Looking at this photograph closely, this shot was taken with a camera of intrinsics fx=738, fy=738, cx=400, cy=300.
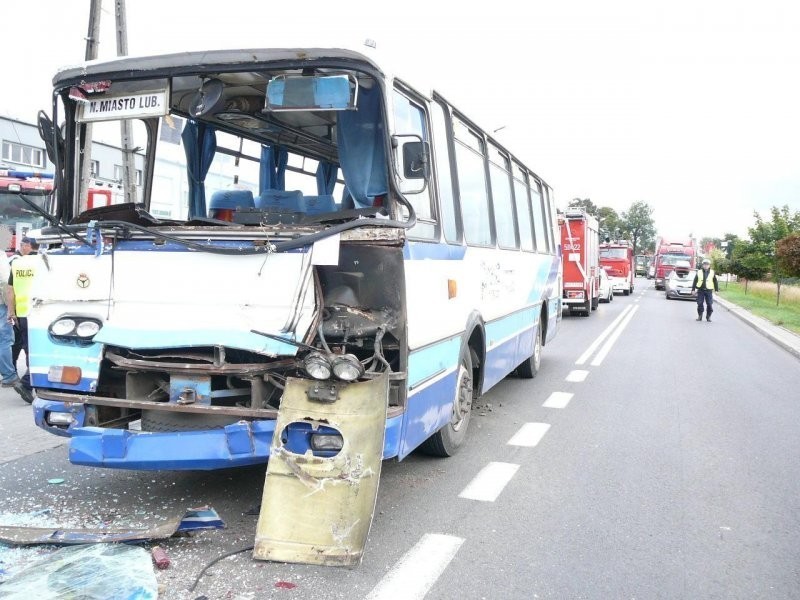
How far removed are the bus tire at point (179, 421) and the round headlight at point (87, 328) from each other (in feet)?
1.93

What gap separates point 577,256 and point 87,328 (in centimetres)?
1933

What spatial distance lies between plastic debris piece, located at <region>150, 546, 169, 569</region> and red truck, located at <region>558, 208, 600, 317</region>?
746 inches

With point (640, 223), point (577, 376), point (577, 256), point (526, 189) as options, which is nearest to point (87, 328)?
point (526, 189)

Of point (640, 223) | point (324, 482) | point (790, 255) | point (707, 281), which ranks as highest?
point (640, 223)

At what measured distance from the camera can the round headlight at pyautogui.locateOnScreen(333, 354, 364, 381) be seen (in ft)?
13.8

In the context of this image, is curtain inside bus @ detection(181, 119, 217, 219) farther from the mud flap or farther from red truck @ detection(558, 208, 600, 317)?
red truck @ detection(558, 208, 600, 317)

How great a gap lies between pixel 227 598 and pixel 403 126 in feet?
9.86

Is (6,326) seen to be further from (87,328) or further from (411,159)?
(411,159)

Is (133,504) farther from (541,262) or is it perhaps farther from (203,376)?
(541,262)

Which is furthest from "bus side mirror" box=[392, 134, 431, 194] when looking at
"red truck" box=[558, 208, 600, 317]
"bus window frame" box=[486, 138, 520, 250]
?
"red truck" box=[558, 208, 600, 317]

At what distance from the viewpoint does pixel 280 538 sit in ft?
13.5

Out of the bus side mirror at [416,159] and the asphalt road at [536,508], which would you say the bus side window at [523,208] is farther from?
the bus side mirror at [416,159]

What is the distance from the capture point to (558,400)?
920 centimetres

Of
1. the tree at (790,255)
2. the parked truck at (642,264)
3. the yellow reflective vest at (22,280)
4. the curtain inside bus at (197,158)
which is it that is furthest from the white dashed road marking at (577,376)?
the parked truck at (642,264)
